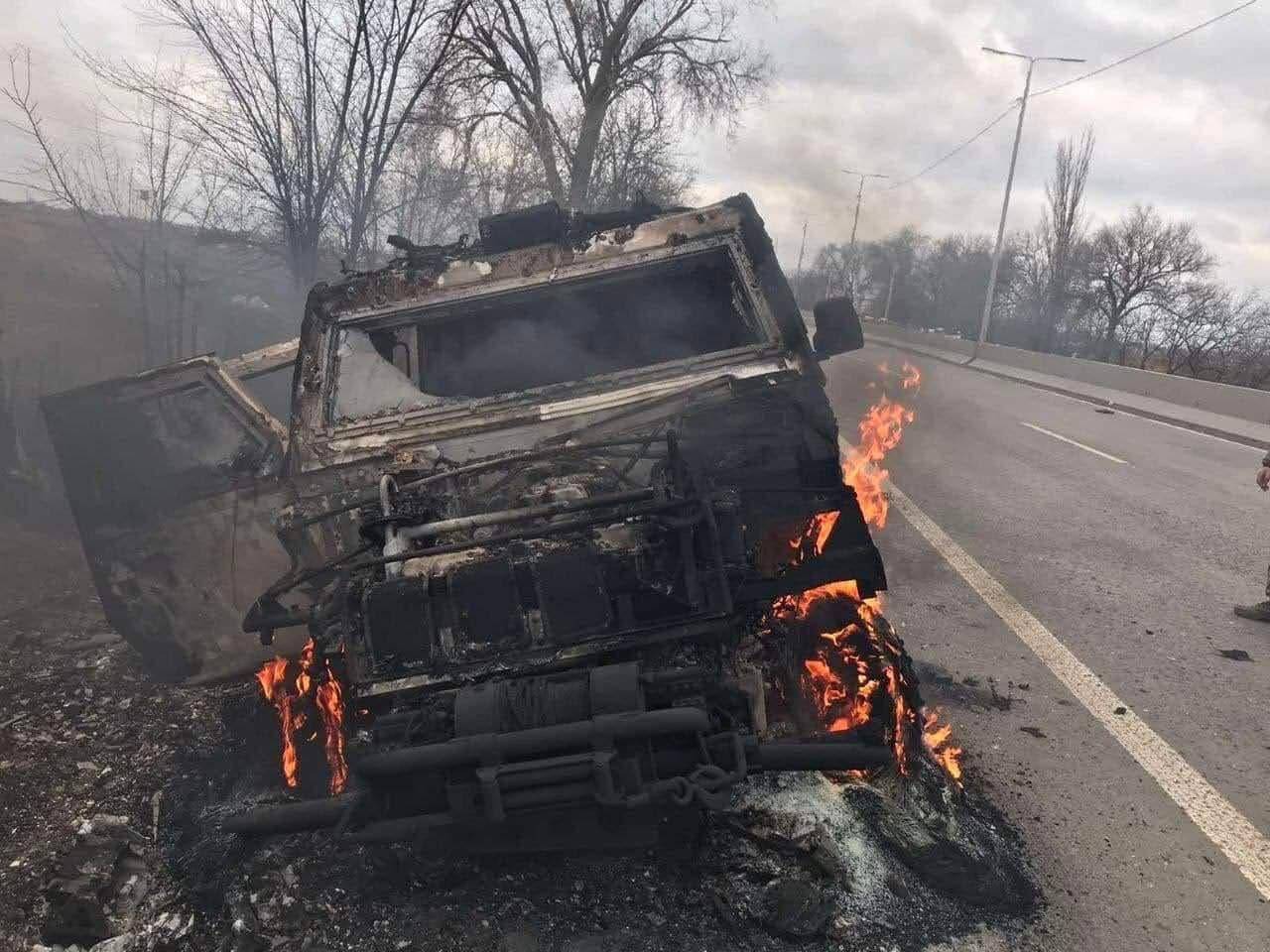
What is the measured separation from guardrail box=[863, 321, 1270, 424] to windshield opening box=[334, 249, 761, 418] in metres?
14.5

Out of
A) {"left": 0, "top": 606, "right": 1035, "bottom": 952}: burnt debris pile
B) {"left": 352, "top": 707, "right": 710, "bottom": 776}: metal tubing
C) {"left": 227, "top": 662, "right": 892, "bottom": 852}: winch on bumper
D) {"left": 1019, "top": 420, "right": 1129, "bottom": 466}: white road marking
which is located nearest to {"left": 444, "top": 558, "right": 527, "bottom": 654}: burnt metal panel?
{"left": 227, "top": 662, "right": 892, "bottom": 852}: winch on bumper

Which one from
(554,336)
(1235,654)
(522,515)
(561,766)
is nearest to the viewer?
(561,766)

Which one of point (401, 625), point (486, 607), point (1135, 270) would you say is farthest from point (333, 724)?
point (1135, 270)

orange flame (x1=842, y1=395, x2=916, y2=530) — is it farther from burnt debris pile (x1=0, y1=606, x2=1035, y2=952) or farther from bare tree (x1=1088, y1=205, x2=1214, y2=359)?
bare tree (x1=1088, y1=205, x2=1214, y2=359)

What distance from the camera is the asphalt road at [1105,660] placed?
2547mm

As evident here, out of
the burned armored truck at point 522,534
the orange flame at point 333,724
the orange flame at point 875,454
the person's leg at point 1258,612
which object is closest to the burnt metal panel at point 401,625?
the burned armored truck at point 522,534

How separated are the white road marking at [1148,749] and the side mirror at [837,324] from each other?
206 cm

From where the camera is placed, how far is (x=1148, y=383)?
17.1 m

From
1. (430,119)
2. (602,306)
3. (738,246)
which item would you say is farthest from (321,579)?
(430,119)

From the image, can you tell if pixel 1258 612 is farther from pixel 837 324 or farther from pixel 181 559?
pixel 181 559

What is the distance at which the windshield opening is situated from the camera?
3.62 meters

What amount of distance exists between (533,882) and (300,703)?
1.22 metres

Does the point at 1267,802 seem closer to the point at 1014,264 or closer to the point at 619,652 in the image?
the point at 619,652

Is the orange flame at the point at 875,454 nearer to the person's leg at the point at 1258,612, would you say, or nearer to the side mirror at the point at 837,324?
the side mirror at the point at 837,324
